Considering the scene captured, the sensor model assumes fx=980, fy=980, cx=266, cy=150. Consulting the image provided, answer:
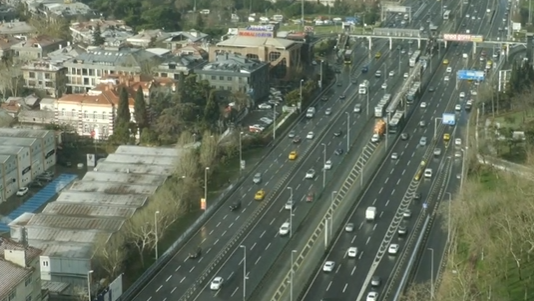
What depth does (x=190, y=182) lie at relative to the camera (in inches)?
1153

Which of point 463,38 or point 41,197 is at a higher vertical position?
point 463,38

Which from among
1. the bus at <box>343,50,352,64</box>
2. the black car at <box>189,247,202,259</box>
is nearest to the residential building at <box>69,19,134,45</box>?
the bus at <box>343,50,352,64</box>

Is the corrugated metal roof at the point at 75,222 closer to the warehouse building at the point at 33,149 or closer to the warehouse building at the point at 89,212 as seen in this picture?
the warehouse building at the point at 89,212

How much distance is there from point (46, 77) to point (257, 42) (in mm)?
10149

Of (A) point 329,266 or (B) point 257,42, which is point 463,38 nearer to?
(B) point 257,42

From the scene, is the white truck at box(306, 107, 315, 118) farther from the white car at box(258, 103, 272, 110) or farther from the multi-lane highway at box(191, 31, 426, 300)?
the white car at box(258, 103, 272, 110)

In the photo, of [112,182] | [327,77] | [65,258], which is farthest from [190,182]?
[327,77]

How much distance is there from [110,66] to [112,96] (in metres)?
6.65

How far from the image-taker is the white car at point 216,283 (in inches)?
915

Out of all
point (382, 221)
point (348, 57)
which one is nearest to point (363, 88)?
point (348, 57)

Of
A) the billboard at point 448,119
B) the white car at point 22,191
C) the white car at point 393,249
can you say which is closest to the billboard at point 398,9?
the billboard at point 448,119

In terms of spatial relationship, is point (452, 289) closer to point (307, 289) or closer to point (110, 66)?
point (307, 289)

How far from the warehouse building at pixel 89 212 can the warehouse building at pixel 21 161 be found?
2.54m

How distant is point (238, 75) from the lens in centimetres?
4200
